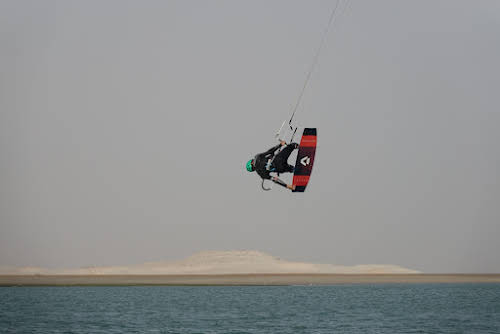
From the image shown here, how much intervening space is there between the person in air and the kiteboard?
0.26 meters

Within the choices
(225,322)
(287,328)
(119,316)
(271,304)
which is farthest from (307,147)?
(271,304)

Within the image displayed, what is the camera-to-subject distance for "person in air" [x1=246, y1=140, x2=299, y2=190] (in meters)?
30.2

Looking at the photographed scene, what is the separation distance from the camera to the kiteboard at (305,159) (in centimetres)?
2998

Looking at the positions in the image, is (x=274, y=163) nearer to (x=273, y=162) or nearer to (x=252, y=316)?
(x=273, y=162)

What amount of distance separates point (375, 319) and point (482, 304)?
22.8 m

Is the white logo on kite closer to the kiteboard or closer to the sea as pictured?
the kiteboard

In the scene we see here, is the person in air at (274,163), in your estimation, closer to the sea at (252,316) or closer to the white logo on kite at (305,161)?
the white logo on kite at (305,161)

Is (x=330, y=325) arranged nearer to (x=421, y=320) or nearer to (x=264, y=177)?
(x=421, y=320)

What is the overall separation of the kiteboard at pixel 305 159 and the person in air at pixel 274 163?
Result: 264 mm

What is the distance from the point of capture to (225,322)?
61.4 metres

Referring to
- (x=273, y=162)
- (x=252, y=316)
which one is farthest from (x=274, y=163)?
(x=252, y=316)

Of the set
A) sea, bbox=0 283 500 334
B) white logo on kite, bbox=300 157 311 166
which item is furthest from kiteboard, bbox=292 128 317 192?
sea, bbox=0 283 500 334

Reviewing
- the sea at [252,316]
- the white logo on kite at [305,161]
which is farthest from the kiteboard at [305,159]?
the sea at [252,316]

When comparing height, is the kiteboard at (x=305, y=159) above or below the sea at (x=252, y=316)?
above
